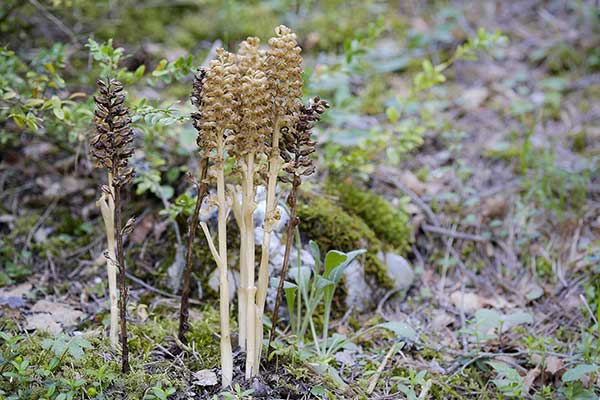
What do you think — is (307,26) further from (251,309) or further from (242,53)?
(251,309)

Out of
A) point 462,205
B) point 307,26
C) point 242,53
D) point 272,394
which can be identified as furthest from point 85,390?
point 307,26

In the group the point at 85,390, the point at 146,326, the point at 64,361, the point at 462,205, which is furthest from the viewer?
the point at 462,205

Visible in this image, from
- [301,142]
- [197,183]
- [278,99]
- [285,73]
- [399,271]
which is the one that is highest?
[285,73]

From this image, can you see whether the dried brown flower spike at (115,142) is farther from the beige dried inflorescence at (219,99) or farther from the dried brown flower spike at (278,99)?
the dried brown flower spike at (278,99)

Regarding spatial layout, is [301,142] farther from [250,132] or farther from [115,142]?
[115,142]

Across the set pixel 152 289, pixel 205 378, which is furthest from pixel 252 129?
pixel 152 289

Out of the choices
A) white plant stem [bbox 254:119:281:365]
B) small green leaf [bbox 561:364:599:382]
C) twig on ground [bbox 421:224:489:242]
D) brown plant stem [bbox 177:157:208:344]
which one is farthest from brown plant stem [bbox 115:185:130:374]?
twig on ground [bbox 421:224:489:242]
